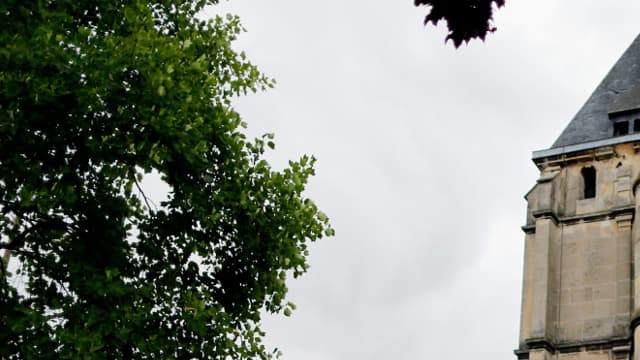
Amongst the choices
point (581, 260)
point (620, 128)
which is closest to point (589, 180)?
point (620, 128)

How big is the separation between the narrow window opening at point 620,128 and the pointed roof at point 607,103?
14 centimetres

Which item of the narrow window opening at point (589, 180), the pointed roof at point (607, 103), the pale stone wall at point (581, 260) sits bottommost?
the pale stone wall at point (581, 260)

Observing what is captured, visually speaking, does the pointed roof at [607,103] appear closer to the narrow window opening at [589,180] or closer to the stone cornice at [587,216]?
the narrow window opening at [589,180]

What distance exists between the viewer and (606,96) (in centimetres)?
4303

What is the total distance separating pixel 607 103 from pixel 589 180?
3.66 metres

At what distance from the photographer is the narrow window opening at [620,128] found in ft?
134

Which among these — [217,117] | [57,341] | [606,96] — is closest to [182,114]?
[217,117]

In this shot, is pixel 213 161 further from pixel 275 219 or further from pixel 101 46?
pixel 101 46

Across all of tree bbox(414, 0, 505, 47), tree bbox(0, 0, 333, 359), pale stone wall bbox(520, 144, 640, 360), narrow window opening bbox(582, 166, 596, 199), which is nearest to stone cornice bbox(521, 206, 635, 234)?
pale stone wall bbox(520, 144, 640, 360)

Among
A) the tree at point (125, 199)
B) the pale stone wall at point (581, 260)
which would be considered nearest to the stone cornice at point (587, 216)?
the pale stone wall at point (581, 260)

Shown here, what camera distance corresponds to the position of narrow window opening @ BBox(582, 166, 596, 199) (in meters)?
40.0

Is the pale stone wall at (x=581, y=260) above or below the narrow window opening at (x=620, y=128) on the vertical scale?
below

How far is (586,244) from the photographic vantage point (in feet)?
128

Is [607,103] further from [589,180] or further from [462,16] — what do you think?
[462,16]
